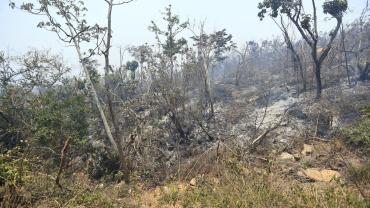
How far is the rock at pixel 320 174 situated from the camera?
10014mm

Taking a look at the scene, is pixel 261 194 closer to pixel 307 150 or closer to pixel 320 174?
pixel 320 174

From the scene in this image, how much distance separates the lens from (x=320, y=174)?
10.3 meters

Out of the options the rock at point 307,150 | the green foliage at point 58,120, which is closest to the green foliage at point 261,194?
the rock at point 307,150

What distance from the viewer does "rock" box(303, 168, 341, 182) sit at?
10014 millimetres

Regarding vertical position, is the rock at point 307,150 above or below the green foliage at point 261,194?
below

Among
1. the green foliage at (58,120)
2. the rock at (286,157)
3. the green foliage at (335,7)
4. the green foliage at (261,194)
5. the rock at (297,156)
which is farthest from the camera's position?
the green foliage at (335,7)

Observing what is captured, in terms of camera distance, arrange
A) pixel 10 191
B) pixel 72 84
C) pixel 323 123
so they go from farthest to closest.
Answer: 1. pixel 72 84
2. pixel 323 123
3. pixel 10 191

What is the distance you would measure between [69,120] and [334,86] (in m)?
15.5

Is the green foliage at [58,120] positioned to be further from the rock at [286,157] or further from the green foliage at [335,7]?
the green foliage at [335,7]

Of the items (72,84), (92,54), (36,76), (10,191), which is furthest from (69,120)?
(72,84)

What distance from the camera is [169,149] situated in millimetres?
16188

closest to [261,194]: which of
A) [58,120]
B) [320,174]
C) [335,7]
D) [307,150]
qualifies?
[320,174]

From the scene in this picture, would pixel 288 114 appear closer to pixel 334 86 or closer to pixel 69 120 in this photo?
pixel 334 86

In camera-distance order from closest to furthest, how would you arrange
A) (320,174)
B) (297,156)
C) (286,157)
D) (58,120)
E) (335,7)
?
(320,174) → (286,157) → (297,156) → (58,120) → (335,7)
